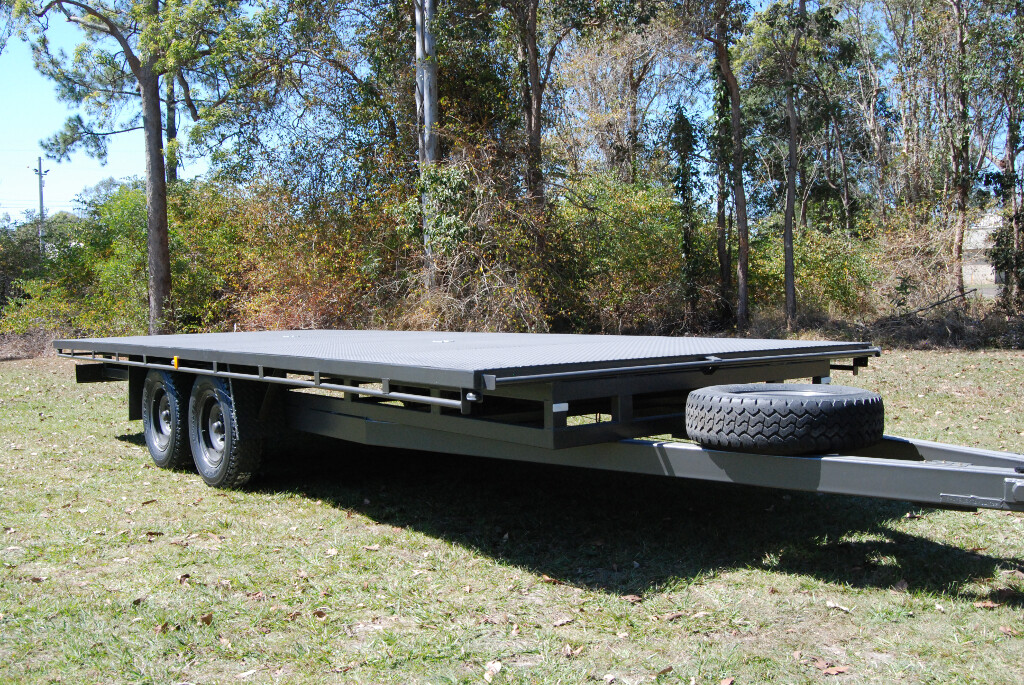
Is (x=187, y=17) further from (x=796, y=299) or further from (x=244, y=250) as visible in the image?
(x=796, y=299)

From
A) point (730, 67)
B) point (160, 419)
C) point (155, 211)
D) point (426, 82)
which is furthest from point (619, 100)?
point (160, 419)

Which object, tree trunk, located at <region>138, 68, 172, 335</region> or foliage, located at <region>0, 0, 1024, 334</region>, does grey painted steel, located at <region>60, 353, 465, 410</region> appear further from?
tree trunk, located at <region>138, 68, 172, 335</region>

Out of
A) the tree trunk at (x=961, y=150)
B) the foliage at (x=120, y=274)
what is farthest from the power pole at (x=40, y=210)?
the tree trunk at (x=961, y=150)

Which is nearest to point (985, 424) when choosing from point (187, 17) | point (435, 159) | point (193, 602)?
point (193, 602)

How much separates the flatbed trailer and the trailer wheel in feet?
0.03

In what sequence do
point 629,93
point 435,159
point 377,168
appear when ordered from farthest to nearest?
point 629,93, point 377,168, point 435,159

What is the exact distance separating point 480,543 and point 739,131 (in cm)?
1641

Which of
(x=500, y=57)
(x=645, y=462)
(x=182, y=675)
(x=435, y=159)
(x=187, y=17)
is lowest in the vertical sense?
(x=182, y=675)

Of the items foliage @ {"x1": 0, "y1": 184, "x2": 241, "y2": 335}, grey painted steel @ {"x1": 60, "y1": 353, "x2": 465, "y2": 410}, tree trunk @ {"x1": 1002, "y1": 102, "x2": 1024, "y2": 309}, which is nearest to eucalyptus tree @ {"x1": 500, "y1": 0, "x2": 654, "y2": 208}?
tree trunk @ {"x1": 1002, "y1": 102, "x2": 1024, "y2": 309}

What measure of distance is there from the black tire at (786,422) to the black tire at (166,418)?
14.4ft

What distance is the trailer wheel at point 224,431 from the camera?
19.0ft

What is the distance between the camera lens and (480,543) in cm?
477

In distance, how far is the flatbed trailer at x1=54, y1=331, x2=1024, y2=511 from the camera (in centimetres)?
350

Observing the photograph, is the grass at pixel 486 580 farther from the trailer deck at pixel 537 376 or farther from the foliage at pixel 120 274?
the foliage at pixel 120 274
